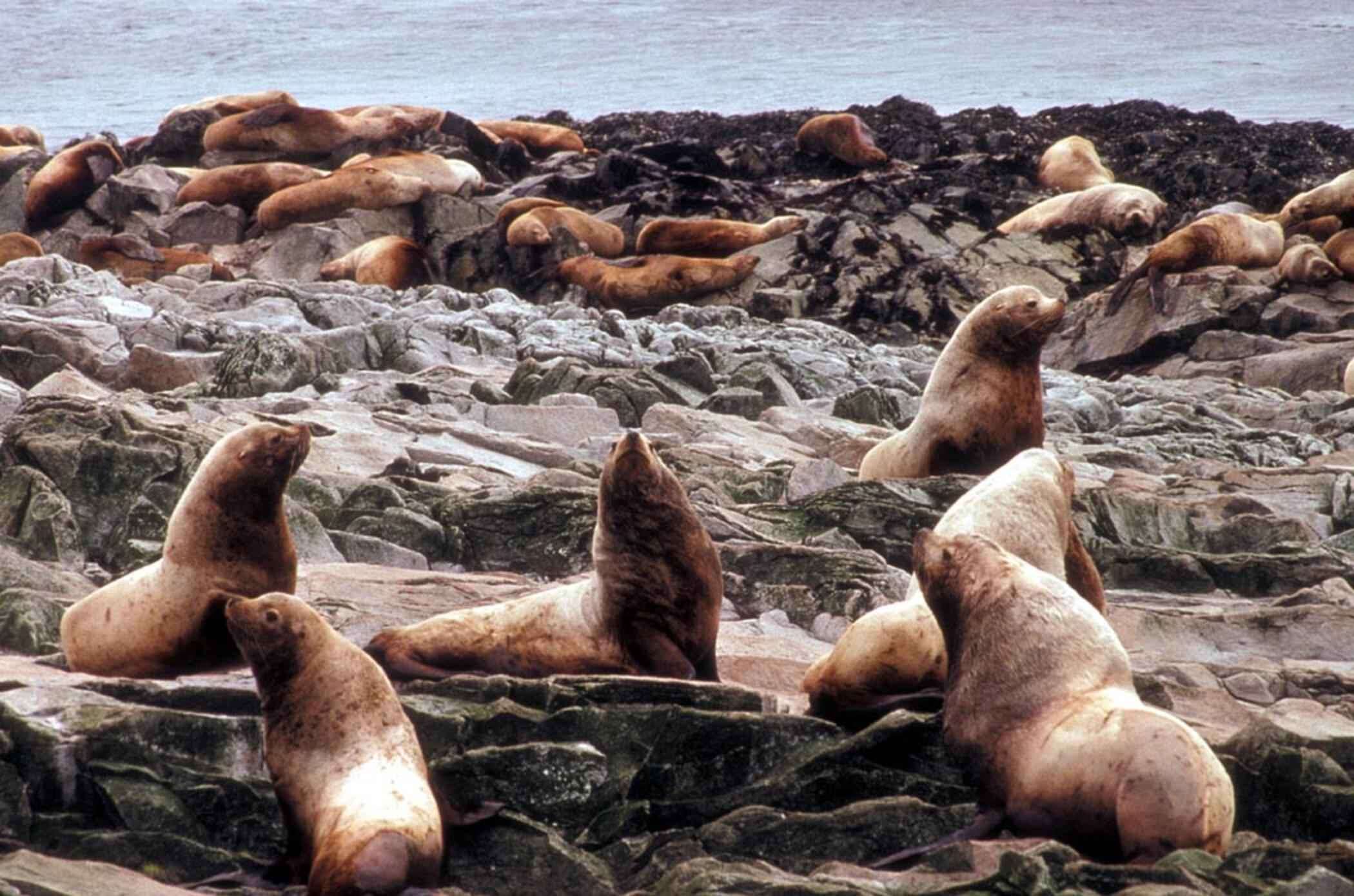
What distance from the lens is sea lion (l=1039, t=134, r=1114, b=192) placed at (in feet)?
73.0

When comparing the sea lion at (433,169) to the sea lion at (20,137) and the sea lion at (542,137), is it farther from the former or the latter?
the sea lion at (20,137)

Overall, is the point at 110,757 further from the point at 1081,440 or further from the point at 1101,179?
the point at 1101,179

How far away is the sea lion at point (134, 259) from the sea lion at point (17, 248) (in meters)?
0.54

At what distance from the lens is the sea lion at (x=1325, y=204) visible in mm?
19203

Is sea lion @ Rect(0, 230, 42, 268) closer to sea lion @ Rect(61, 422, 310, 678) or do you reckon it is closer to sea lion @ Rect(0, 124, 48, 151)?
sea lion @ Rect(0, 124, 48, 151)

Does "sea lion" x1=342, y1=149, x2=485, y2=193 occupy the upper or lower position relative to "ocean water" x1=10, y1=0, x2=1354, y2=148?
upper

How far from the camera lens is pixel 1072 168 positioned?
22547mm

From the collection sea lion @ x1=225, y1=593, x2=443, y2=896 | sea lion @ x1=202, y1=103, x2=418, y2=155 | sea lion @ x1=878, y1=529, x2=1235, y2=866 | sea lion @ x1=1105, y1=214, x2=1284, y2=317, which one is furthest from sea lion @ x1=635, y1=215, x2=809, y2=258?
sea lion @ x1=225, y1=593, x2=443, y2=896

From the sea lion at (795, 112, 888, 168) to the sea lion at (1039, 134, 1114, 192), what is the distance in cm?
225

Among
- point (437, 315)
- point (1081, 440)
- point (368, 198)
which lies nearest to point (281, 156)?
point (368, 198)

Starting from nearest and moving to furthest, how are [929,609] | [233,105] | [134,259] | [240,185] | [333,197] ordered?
[929,609] < [134,259] < [333,197] < [240,185] < [233,105]

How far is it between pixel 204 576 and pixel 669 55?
72032 millimetres

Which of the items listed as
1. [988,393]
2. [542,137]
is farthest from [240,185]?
[988,393]

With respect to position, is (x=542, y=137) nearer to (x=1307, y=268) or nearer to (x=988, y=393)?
(x=1307, y=268)
